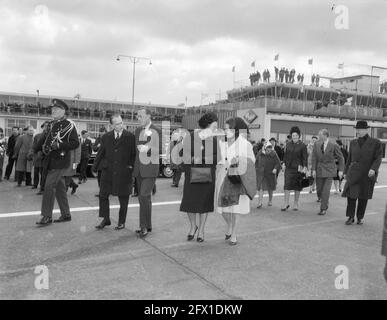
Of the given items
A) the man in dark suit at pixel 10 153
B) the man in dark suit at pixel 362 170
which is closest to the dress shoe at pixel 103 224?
the man in dark suit at pixel 362 170

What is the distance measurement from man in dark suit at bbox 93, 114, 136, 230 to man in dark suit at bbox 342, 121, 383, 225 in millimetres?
4208

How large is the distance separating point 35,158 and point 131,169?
648cm

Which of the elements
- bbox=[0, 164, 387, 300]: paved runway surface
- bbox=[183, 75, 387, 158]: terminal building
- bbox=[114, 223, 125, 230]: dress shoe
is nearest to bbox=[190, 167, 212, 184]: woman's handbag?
bbox=[0, 164, 387, 300]: paved runway surface

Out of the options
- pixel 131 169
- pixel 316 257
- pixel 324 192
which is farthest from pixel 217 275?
pixel 324 192

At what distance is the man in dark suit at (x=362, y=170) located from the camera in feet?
25.9

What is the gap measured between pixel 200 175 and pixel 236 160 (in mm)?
605

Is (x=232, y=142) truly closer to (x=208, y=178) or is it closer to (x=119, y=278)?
(x=208, y=178)

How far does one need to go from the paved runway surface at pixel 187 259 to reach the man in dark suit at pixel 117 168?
0.43 metres

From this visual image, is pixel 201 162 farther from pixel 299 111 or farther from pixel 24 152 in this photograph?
pixel 299 111

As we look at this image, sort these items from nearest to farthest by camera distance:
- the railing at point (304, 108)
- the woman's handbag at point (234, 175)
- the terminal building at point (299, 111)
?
the woman's handbag at point (234, 175) → the terminal building at point (299, 111) → the railing at point (304, 108)

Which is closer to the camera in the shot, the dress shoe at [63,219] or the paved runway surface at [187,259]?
the paved runway surface at [187,259]

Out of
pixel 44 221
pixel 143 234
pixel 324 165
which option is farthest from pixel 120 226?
pixel 324 165

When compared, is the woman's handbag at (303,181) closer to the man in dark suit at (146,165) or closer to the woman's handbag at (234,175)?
the woman's handbag at (234,175)

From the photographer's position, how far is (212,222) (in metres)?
7.84
